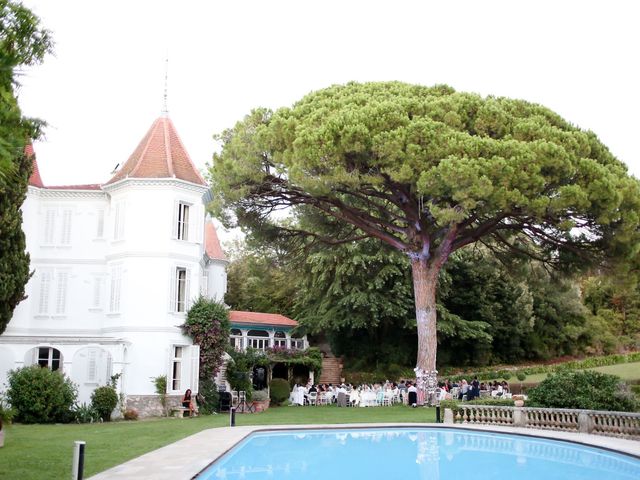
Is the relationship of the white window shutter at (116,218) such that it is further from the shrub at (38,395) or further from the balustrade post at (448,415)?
the balustrade post at (448,415)

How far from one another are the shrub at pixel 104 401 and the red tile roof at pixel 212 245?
11516 millimetres

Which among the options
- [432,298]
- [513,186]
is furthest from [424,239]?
[513,186]

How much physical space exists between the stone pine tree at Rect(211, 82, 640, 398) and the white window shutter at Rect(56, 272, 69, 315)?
6.56 metres

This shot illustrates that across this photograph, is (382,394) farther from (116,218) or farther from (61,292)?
(61,292)

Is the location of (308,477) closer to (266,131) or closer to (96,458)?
(96,458)

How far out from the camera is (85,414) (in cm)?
2114

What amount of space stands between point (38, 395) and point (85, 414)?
1684 millimetres

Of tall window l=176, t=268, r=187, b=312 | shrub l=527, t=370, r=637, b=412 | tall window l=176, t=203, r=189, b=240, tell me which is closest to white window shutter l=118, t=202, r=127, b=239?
tall window l=176, t=203, r=189, b=240

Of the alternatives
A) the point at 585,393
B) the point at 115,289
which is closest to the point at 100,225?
the point at 115,289

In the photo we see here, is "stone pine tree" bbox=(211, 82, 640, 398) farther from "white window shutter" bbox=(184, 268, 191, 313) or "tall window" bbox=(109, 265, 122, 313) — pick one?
"tall window" bbox=(109, 265, 122, 313)

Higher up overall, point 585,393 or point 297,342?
point 297,342

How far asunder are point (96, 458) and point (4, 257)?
326 inches

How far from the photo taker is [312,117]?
21062 mm

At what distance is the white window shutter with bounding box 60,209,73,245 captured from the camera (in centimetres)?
2523
